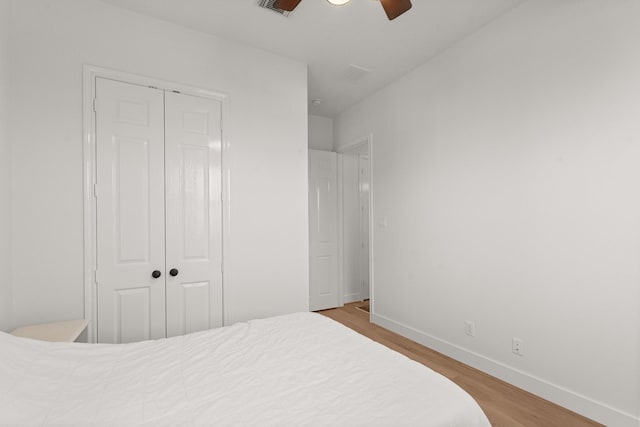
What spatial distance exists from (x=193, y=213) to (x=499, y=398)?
8.76 feet

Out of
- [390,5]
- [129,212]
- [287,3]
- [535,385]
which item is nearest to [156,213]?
[129,212]

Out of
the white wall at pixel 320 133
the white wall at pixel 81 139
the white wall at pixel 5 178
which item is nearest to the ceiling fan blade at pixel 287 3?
the white wall at pixel 81 139

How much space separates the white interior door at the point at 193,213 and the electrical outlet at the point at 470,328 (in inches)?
84.3

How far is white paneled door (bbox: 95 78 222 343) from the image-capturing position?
2.13 metres

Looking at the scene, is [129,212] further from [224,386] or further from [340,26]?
[340,26]

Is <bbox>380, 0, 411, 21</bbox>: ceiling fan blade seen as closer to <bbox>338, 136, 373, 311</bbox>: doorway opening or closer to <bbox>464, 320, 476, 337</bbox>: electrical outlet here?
<bbox>464, 320, 476, 337</bbox>: electrical outlet

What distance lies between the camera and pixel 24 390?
103 cm

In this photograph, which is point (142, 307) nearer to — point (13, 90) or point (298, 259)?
point (298, 259)

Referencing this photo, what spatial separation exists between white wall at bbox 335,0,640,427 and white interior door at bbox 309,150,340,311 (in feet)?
4.45

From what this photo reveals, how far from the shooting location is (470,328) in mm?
2604

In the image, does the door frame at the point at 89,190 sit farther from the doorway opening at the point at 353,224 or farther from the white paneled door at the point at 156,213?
the doorway opening at the point at 353,224

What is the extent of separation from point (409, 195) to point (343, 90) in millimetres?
1541

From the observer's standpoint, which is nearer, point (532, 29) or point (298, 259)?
point (532, 29)

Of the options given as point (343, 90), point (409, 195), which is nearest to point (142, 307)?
point (409, 195)
